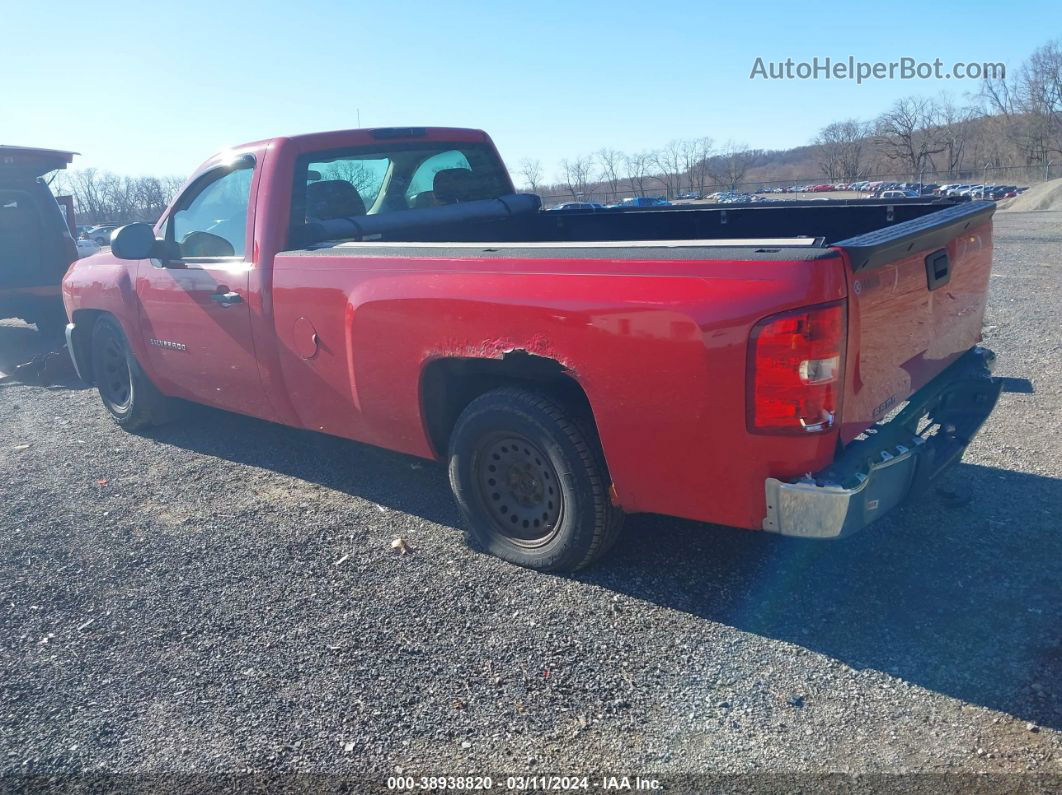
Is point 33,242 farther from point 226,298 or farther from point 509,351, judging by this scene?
point 509,351

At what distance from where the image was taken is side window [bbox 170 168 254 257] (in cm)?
495

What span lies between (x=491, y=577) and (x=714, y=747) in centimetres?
145

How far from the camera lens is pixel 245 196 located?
4941 mm

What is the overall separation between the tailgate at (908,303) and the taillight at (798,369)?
3.6 inches

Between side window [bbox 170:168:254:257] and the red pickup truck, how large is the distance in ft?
0.06

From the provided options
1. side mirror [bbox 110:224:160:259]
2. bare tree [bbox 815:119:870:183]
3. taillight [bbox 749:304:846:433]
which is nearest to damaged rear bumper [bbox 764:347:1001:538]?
taillight [bbox 749:304:846:433]

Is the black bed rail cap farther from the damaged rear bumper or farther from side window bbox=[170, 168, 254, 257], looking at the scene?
side window bbox=[170, 168, 254, 257]

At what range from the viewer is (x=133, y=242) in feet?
17.0

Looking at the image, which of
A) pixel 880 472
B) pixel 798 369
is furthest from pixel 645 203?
pixel 798 369

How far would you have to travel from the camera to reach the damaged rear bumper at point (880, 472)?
9.43ft

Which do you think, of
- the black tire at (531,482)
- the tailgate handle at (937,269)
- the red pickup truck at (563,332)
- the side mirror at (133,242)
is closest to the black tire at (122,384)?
the red pickup truck at (563,332)

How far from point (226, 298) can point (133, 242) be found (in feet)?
2.86

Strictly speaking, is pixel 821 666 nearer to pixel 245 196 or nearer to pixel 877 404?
pixel 877 404

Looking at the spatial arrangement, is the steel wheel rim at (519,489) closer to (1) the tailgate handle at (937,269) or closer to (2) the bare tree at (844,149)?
(1) the tailgate handle at (937,269)
